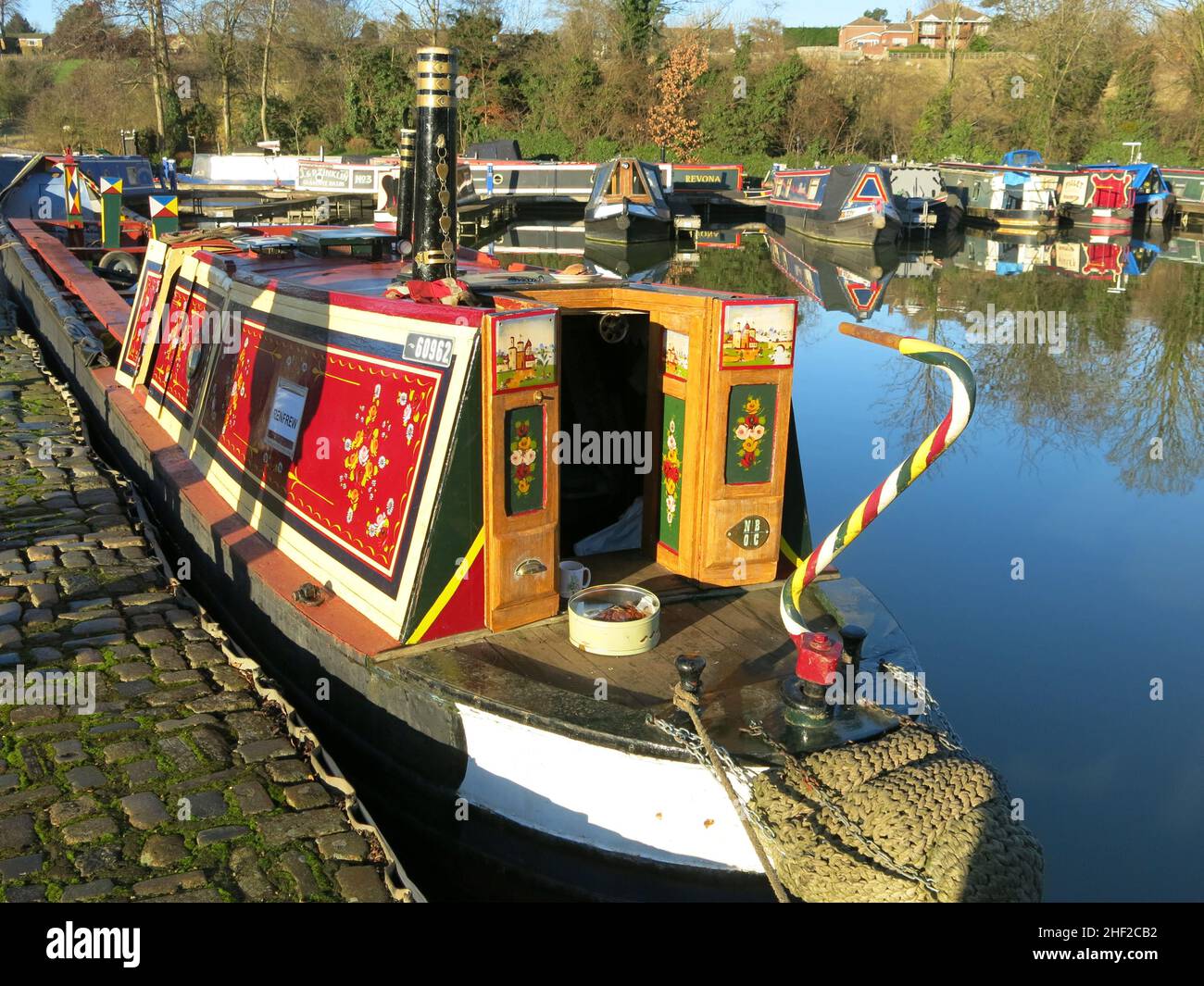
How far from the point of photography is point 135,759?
4.91 m

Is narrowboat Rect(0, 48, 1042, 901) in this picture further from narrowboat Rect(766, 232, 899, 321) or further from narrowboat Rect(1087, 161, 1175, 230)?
narrowboat Rect(1087, 161, 1175, 230)

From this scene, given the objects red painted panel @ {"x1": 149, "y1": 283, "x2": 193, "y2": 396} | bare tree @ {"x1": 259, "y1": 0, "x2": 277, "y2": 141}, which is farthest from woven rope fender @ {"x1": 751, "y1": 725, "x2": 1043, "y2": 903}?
bare tree @ {"x1": 259, "y1": 0, "x2": 277, "y2": 141}

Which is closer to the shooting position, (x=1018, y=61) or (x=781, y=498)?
(x=781, y=498)

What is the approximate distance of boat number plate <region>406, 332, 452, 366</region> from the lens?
17.3ft

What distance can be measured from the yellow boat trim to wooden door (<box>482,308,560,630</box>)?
0.05 m

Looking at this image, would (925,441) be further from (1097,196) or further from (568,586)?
(1097,196)

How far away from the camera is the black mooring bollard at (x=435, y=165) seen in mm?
6367

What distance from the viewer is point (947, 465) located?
38.2 ft

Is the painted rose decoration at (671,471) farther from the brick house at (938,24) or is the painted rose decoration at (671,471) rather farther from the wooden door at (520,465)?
the brick house at (938,24)

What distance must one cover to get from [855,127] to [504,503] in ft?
141

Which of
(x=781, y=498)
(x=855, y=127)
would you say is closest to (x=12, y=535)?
(x=781, y=498)

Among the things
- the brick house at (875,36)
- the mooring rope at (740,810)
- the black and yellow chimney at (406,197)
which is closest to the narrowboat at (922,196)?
the black and yellow chimney at (406,197)

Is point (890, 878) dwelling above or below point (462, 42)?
below
